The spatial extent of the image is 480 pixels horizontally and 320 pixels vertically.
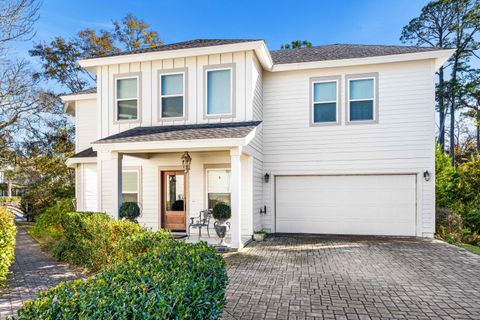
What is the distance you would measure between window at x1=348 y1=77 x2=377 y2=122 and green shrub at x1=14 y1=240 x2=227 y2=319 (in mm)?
8554

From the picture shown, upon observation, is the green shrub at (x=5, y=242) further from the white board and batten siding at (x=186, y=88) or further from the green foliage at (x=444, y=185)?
the green foliage at (x=444, y=185)

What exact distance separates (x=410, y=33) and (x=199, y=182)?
2023cm

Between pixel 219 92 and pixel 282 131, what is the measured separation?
278 cm

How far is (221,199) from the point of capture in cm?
1024

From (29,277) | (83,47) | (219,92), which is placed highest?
(83,47)

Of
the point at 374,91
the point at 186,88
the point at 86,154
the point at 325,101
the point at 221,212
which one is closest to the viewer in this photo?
the point at 221,212

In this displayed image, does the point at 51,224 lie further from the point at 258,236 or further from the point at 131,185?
the point at 258,236

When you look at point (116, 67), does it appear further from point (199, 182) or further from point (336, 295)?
point (336, 295)

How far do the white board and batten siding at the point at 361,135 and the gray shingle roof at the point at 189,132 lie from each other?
7.19 feet

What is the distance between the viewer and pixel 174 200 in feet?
35.3

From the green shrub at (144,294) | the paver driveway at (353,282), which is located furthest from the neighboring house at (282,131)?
the green shrub at (144,294)

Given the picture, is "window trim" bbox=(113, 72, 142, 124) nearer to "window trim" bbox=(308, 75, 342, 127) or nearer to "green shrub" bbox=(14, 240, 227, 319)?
"window trim" bbox=(308, 75, 342, 127)

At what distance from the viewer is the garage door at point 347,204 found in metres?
9.95

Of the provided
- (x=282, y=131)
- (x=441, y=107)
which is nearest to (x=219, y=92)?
(x=282, y=131)
